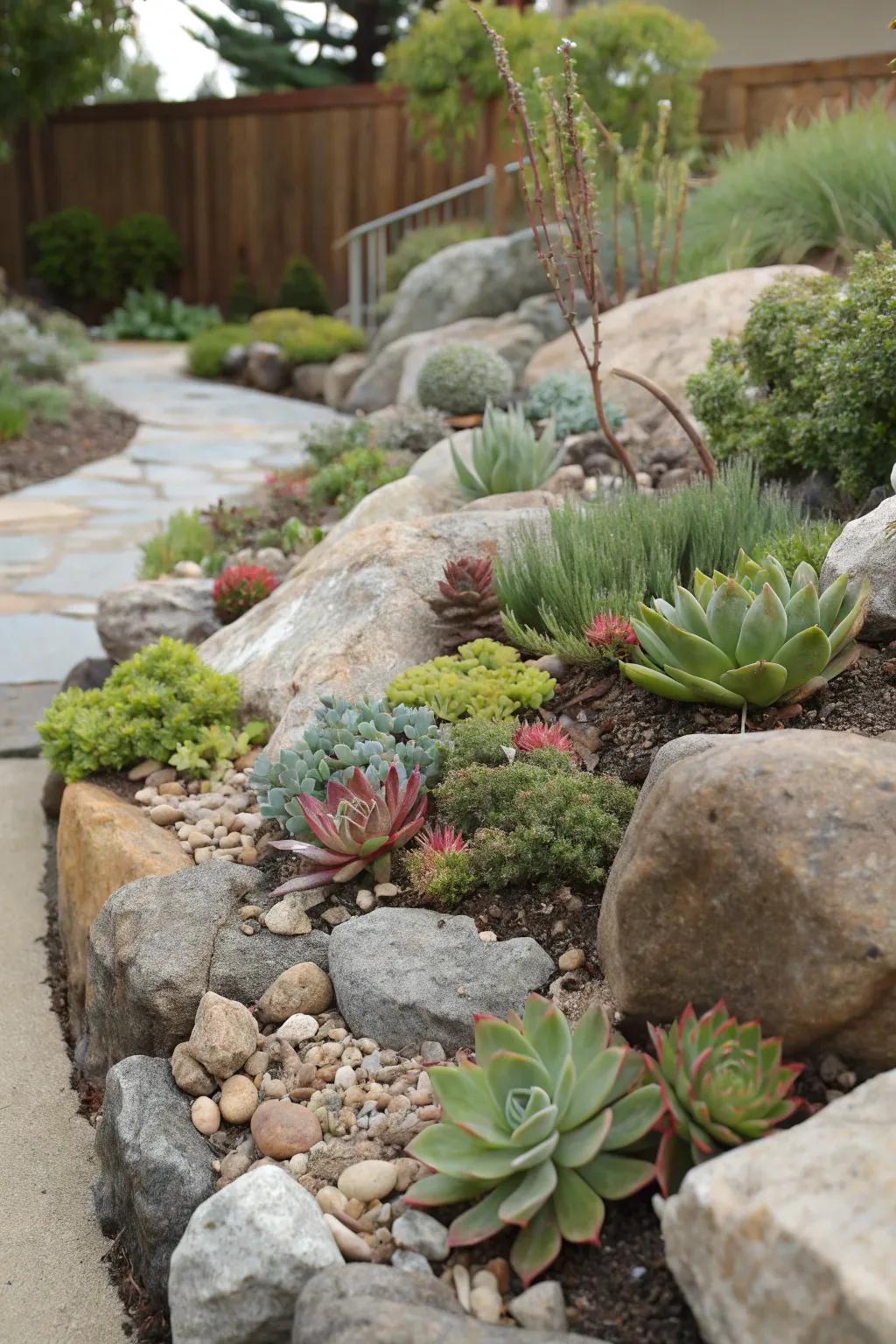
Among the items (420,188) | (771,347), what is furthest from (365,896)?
(420,188)

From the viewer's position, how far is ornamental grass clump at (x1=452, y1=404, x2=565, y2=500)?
5273 mm

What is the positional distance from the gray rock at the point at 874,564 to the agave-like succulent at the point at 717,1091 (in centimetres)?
146

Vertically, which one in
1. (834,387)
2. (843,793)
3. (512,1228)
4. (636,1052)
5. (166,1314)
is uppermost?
(834,387)

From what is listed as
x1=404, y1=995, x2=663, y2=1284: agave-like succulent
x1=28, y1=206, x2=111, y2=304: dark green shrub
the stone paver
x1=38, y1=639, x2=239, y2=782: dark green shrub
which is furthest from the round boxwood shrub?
x1=28, y1=206, x2=111, y2=304: dark green shrub

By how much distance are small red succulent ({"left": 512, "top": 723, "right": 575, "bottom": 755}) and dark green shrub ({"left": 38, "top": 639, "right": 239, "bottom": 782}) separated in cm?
128

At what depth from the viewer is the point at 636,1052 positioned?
2.25 m

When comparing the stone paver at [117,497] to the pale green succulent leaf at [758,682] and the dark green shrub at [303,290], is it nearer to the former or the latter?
the dark green shrub at [303,290]

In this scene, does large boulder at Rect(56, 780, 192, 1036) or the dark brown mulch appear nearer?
large boulder at Rect(56, 780, 192, 1036)

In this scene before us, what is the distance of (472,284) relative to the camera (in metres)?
10.6

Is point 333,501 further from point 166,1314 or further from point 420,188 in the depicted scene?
point 420,188

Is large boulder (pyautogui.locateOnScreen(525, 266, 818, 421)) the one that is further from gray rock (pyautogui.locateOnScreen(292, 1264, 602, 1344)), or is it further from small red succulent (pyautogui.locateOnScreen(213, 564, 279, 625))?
gray rock (pyautogui.locateOnScreen(292, 1264, 602, 1344))

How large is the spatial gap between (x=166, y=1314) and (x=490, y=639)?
2187mm

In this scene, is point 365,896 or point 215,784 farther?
point 215,784

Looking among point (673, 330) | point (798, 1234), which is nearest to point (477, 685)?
point (798, 1234)
